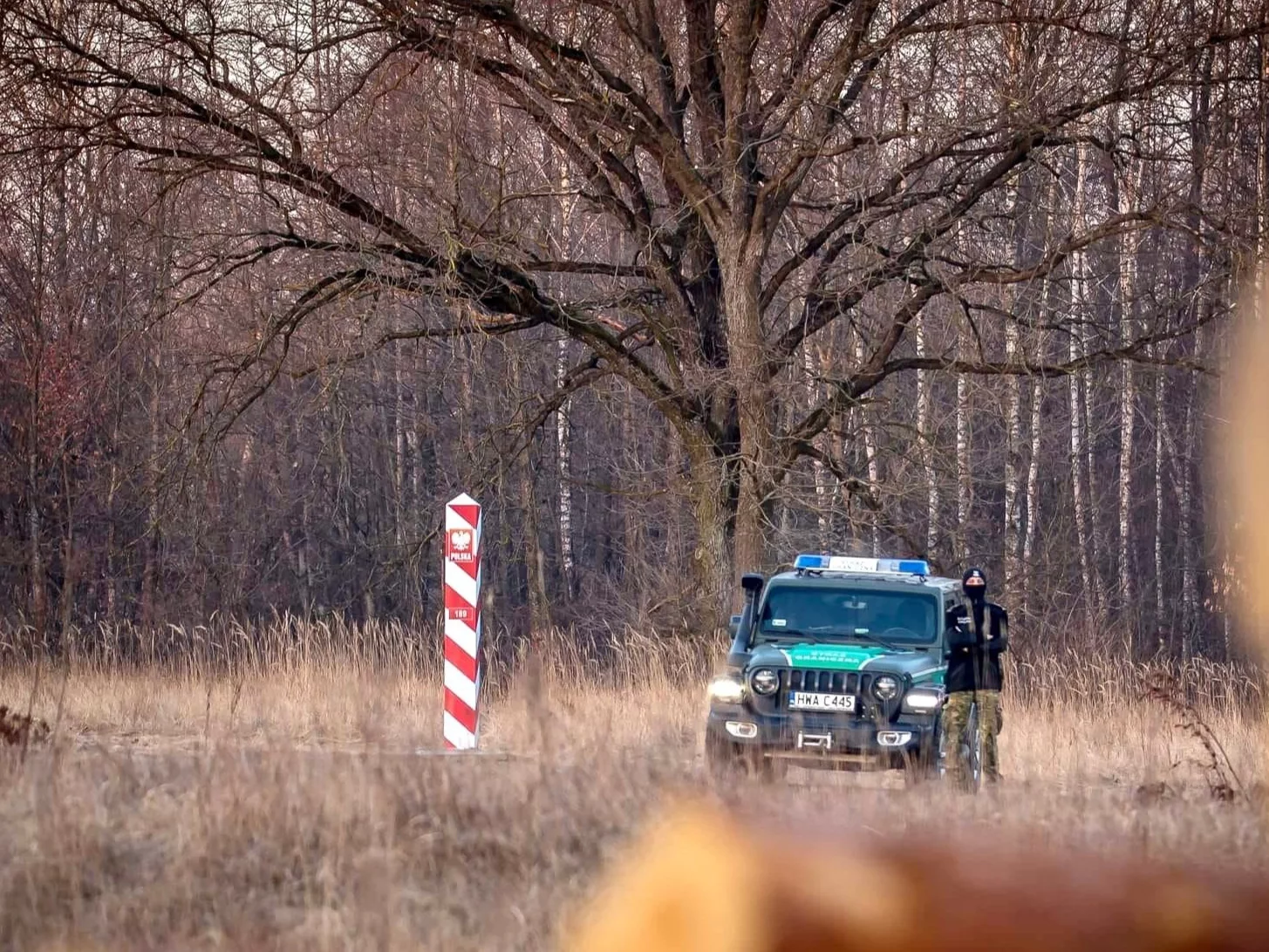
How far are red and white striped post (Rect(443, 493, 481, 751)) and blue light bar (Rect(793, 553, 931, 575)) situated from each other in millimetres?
2643

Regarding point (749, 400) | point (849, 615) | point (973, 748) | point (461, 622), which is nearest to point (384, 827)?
point (973, 748)

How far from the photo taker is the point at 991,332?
3148 centimetres

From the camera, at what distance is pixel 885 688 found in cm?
1198

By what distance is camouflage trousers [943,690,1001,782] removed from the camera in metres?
11.9

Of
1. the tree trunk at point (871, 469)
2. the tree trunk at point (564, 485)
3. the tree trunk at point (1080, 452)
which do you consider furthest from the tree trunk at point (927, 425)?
the tree trunk at point (564, 485)

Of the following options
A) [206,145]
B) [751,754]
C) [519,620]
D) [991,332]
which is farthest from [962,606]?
[519,620]

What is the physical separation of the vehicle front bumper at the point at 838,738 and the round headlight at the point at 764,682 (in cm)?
20

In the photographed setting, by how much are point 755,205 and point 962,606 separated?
615 cm

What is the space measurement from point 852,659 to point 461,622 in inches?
137

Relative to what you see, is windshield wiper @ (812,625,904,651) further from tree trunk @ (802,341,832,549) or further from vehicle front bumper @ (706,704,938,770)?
tree trunk @ (802,341,832,549)

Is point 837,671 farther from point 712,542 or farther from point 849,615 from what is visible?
point 712,542

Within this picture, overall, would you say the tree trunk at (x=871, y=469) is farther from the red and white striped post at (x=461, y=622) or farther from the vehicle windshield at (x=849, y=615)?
the red and white striped post at (x=461, y=622)

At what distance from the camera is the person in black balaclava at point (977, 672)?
11987 mm

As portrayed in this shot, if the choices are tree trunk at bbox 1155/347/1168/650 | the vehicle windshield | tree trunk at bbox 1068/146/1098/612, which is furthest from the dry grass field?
tree trunk at bbox 1155/347/1168/650
